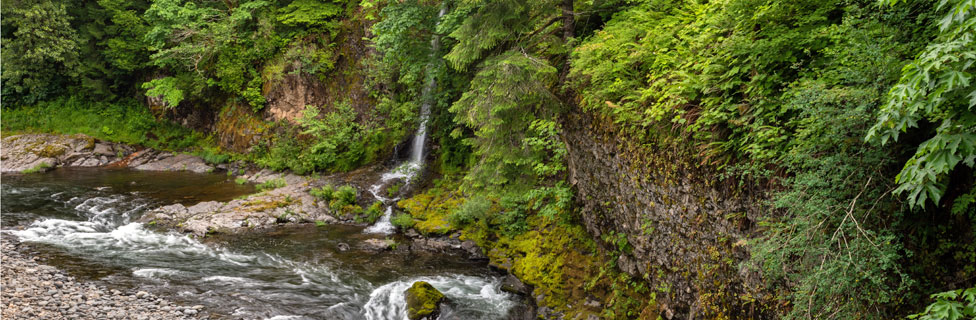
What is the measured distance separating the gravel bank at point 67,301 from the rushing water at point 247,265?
36 centimetres

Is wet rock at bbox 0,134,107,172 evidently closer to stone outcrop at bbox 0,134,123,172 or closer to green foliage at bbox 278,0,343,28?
stone outcrop at bbox 0,134,123,172

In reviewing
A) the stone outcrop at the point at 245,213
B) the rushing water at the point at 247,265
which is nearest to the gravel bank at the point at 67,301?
the rushing water at the point at 247,265

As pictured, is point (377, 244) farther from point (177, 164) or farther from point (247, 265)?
point (177, 164)

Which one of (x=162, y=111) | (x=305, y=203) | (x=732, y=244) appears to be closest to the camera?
(x=732, y=244)

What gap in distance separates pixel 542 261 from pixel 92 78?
26801 mm

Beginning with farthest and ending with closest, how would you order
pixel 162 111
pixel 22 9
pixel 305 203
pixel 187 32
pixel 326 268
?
pixel 162 111 < pixel 22 9 < pixel 187 32 < pixel 305 203 < pixel 326 268

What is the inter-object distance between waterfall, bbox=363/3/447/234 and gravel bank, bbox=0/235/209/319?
5465 mm

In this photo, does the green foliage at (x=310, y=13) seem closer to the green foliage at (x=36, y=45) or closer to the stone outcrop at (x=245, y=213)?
the stone outcrop at (x=245, y=213)

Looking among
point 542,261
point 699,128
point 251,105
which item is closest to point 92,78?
point 251,105

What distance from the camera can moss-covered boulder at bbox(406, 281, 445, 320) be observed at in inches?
338

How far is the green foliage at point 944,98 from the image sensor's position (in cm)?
296

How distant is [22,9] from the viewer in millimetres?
21812

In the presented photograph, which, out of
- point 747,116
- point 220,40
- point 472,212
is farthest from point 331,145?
point 747,116

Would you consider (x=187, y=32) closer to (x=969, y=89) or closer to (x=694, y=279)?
(x=694, y=279)
